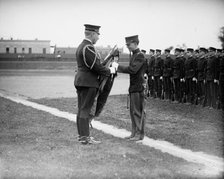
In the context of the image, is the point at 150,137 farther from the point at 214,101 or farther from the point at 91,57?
the point at 214,101

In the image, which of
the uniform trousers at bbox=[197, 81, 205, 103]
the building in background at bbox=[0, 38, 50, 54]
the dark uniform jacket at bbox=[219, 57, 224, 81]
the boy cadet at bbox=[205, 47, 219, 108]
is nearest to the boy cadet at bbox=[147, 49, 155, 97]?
the uniform trousers at bbox=[197, 81, 205, 103]

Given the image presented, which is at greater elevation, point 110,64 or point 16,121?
point 110,64

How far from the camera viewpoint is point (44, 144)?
25.1 feet

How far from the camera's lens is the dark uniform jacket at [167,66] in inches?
620

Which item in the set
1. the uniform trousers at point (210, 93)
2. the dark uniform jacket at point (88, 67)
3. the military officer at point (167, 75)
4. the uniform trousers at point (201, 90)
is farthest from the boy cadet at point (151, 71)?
the dark uniform jacket at point (88, 67)

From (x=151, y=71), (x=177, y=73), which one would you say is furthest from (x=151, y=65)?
(x=177, y=73)

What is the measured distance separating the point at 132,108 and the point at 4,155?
9.33 ft

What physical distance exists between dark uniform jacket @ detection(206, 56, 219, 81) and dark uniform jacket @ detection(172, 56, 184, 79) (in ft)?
5.69

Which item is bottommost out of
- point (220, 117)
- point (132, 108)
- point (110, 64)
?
point (220, 117)

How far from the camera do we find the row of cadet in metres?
13.2

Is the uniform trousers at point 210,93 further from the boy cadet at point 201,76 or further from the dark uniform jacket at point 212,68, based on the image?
the boy cadet at point 201,76

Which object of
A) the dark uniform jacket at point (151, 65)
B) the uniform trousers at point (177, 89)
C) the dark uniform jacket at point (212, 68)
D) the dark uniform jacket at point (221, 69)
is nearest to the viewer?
the dark uniform jacket at point (221, 69)

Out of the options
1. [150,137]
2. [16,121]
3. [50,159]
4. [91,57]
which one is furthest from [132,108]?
[16,121]

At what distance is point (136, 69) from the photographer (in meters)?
8.12
